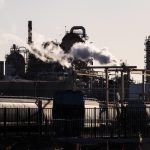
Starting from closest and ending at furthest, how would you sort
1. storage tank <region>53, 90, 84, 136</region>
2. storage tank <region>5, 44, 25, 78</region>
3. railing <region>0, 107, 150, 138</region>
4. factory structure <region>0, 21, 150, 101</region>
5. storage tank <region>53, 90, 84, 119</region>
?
railing <region>0, 107, 150, 138</region>, storage tank <region>53, 90, 84, 136</region>, storage tank <region>53, 90, 84, 119</region>, factory structure <region>0, 21, 150, 101</region>, storage tank <region>5, 44, 25, 78</region>

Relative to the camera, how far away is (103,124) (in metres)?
38.2

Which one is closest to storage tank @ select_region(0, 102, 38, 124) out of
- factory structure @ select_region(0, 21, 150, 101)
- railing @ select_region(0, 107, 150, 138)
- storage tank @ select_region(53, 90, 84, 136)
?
railing @ select_region(0, 107, 150, 138)

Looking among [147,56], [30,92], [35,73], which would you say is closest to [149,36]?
[147,56]

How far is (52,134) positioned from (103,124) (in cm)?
598

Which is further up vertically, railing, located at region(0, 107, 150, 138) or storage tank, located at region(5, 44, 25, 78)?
storage tank, located at region(5, 44, 25, 78)

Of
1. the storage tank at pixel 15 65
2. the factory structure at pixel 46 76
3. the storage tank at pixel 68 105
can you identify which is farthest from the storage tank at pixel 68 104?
the storage tank at pixel 15 65

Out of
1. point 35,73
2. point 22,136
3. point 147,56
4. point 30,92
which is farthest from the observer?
point 147,56

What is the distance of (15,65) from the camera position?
4232 inches

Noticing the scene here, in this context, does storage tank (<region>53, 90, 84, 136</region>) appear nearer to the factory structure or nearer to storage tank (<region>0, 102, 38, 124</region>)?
storage tank (<region>0, 102, 38, 124</region>)

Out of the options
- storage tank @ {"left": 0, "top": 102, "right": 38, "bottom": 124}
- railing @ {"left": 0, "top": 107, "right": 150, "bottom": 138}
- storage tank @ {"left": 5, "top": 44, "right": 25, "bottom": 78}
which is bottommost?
railing @ {"left": 0, "top": 107, "right": 150, "bottom": 138}

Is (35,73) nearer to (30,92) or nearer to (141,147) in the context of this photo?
(30,92)

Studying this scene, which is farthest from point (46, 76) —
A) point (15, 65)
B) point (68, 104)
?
point (68, 104)

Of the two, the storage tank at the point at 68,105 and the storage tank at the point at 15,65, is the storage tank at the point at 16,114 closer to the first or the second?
the storage tank at the point at 68,105

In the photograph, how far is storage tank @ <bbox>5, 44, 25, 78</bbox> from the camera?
4203 inches
